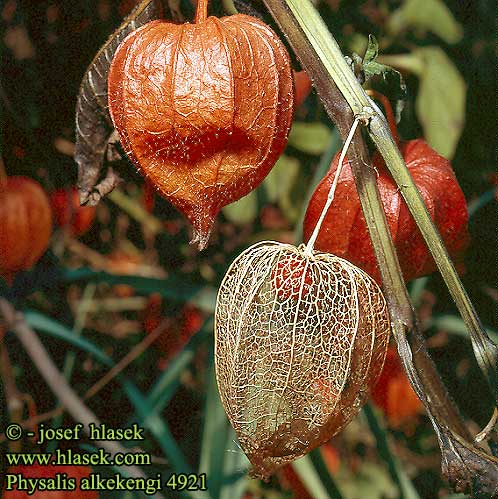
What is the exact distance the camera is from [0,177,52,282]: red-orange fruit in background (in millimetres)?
1063

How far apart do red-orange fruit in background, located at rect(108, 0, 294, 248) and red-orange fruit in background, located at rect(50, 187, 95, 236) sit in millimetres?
717

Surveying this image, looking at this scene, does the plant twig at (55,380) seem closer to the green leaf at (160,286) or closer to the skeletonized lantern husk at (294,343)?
the green leaf at (160,286)

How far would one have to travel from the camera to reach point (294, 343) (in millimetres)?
556

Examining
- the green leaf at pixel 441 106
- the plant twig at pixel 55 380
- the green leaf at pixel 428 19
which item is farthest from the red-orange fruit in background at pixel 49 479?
the green leaf at pixel 428 19

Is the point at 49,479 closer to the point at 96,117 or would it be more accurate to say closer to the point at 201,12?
the point at 96,117

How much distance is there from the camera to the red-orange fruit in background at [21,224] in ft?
3.49

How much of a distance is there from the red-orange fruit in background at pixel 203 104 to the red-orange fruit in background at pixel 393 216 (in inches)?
2.7

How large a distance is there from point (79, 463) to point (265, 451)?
1.66ft

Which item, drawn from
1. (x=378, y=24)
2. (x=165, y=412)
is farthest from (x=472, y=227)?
(x=165, y=412)

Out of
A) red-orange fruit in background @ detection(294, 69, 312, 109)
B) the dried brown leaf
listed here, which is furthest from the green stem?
red-orange fruit in background @ detection(294, 69, 312, 109)

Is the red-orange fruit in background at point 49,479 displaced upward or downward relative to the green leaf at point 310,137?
downward

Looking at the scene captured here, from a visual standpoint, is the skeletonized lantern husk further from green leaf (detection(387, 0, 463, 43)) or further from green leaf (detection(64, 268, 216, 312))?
green leaf (detection(387, 0, 463, 43))

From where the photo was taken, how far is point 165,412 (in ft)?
4.88

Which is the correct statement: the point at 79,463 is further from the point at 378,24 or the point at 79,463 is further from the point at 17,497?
the point at 378,24
